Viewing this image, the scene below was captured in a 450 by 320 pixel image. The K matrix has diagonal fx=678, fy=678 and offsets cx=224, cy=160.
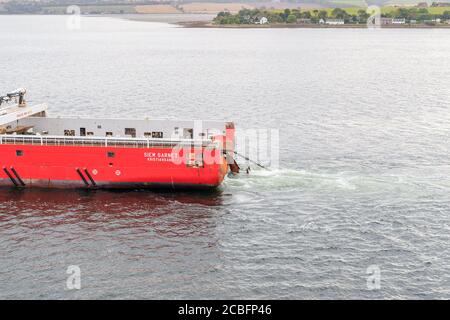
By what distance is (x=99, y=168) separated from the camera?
5441cm

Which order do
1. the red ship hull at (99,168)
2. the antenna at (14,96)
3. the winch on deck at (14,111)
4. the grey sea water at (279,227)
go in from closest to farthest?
1. the grey sea water at (279,227)
2. the red ship hull at (99,168)
3. the winch on deck at (14,111)
4. the antenna at (14,96)

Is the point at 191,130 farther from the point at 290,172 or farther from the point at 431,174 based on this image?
the point at 431,174

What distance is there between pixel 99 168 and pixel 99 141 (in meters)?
2.20

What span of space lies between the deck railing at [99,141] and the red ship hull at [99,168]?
717 millimetres

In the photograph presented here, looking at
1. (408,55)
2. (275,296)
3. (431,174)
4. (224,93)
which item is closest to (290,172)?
(431,174)

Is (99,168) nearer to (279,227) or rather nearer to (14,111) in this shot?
(14,111)

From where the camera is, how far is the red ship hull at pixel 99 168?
53219 mm

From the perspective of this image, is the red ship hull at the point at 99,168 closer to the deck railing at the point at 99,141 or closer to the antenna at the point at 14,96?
the deck railing at the point at 99,141

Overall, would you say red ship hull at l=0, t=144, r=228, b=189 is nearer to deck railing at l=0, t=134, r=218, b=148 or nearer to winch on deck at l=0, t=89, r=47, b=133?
deck railing at l=0, t=134, r=218, b=148

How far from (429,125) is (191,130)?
37.1 meters

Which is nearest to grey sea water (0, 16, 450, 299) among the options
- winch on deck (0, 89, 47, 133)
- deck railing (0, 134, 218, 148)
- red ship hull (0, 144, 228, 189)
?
red ship hull (0, 144, 228, 189)

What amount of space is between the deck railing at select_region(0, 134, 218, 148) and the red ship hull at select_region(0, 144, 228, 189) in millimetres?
717

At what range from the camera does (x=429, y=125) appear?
83.8 meters

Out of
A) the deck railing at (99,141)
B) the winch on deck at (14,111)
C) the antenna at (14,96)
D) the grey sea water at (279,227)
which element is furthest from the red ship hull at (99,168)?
the antenna at (14,96)
